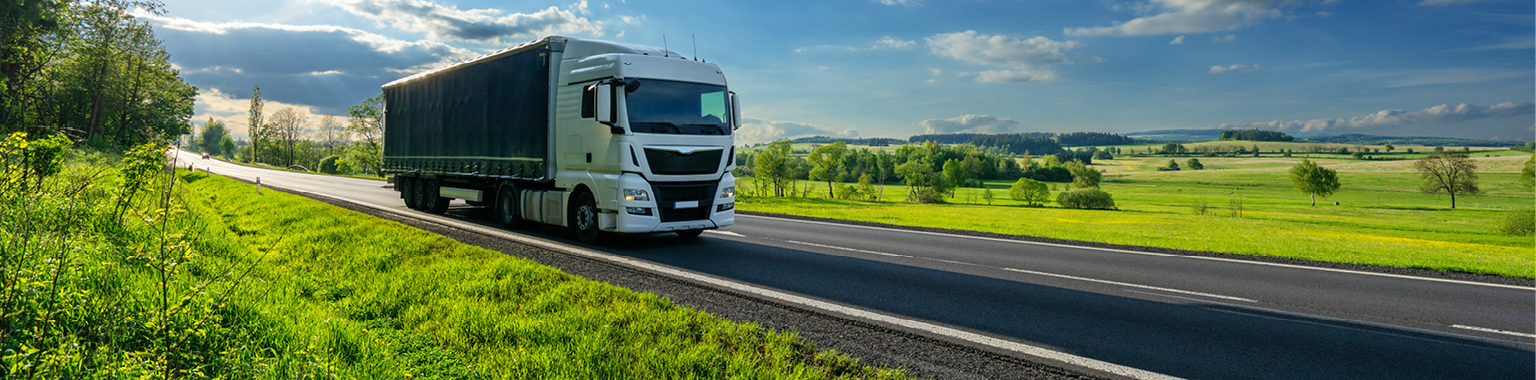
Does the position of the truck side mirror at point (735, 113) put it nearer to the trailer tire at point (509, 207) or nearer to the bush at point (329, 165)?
the trailer tire at point (509, 207)

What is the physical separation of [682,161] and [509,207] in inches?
176

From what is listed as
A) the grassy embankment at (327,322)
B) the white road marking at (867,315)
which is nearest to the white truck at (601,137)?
the white road marking at (867,315)

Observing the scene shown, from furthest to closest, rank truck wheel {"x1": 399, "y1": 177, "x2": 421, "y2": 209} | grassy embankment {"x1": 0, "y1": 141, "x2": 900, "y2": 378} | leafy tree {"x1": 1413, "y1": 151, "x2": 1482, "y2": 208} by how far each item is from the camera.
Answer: leafy tree {"x1": 1413, "y1": 151, "x2": 1482, "y2": 208} < truck wheel {"x1": 399, "y1": 177, "x2": 421, "y2": 209} < grassy embankment {"x1": 0, "y1": 141, "x2": 900, "y2": 378}

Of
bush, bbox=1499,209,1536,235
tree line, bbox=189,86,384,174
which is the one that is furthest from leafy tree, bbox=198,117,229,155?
bush, bbox=1499,209,1536,235

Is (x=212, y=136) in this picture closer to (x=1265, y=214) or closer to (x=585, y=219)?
(x=585, y=219)

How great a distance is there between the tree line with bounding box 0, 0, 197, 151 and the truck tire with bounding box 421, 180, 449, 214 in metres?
19.9

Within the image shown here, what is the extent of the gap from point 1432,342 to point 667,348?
5.90 m

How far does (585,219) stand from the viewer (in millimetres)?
9797

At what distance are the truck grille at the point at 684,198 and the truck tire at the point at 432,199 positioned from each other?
8.01 m

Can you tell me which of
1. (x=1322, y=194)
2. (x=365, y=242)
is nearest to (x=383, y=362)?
(x=365, y=242)

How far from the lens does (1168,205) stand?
76.8 metres

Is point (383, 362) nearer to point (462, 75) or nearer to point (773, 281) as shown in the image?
point (773, 281)

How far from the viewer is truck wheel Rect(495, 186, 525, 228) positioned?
11.5m

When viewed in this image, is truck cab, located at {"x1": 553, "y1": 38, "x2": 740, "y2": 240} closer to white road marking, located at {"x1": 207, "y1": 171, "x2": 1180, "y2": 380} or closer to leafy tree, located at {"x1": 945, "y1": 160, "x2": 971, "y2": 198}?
white road marking, located at {"x1": 207, "y1": 171, "x2": 1180, "y2": 380}
